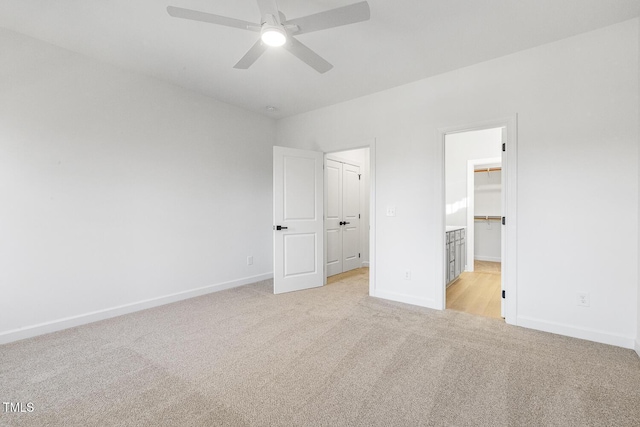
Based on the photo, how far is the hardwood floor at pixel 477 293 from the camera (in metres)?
3.20

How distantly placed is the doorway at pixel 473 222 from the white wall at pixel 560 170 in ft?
1.01

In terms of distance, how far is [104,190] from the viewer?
297 centimetres

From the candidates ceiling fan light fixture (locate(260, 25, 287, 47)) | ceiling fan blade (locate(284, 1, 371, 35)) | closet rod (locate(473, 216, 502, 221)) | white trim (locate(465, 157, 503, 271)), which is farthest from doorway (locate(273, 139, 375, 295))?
closet rod (locate(473, 216, 502, 221))

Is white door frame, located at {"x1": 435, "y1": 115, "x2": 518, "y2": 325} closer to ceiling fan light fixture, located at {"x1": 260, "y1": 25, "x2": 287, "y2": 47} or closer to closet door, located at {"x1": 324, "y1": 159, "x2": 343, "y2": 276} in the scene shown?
ceiling fan light fixture, located at {"x1": 260, "y1": 25, "x2": 287, "y2": 47}

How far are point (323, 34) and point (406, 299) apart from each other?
117 inches

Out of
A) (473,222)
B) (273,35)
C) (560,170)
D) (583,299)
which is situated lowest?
(583,299)

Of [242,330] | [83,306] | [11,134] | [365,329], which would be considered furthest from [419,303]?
[11,134]

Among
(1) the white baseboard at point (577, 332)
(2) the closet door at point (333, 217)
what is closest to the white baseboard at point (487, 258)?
(2) the closet door at point (333, 217)

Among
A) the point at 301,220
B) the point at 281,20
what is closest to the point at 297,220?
the point at 301,220

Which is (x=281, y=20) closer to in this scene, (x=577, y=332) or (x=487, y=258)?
(x=577, y=332)

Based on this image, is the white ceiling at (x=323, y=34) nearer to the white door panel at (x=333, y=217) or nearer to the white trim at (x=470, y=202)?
the white door panel at (x=333, y=217)

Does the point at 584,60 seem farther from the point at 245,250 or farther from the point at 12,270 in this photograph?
the point at 12,270

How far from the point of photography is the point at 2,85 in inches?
94.6

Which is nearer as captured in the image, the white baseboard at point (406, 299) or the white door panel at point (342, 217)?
the white baseboard at point (406, 299)
